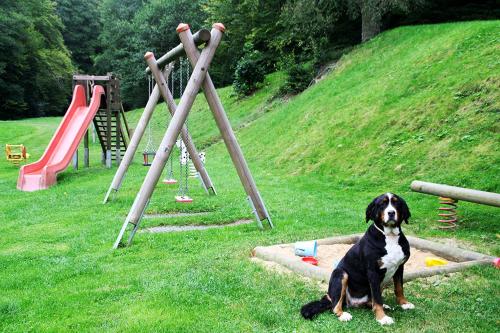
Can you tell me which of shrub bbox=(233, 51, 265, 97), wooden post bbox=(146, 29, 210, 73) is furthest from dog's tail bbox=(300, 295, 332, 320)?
shrub bbox=(233, 51, 265, 97)

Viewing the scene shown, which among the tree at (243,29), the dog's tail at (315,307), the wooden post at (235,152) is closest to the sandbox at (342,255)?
the dog's tail at (315,307)

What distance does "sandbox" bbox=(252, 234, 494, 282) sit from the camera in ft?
19.1

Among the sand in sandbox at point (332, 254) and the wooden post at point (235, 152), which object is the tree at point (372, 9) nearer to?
the wooden post at point (235, 152)

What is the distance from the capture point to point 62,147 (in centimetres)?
1758

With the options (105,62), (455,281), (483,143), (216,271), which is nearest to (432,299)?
(455,281)

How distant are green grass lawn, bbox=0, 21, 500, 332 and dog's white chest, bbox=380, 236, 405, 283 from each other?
44 cm

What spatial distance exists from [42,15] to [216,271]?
63432mm

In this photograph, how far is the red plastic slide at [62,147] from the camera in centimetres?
1515

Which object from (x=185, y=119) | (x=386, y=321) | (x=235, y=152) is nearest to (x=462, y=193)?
(x=235, y=152)

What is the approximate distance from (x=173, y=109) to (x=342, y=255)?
6.43 m

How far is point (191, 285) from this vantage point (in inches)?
223

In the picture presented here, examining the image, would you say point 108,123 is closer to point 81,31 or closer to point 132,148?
point 132,148

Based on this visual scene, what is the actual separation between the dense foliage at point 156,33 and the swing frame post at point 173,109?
1372 cm

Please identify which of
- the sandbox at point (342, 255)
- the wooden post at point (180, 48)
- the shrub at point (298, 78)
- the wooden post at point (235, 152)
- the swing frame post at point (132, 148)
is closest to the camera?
the sandbox at point (342, 255)
